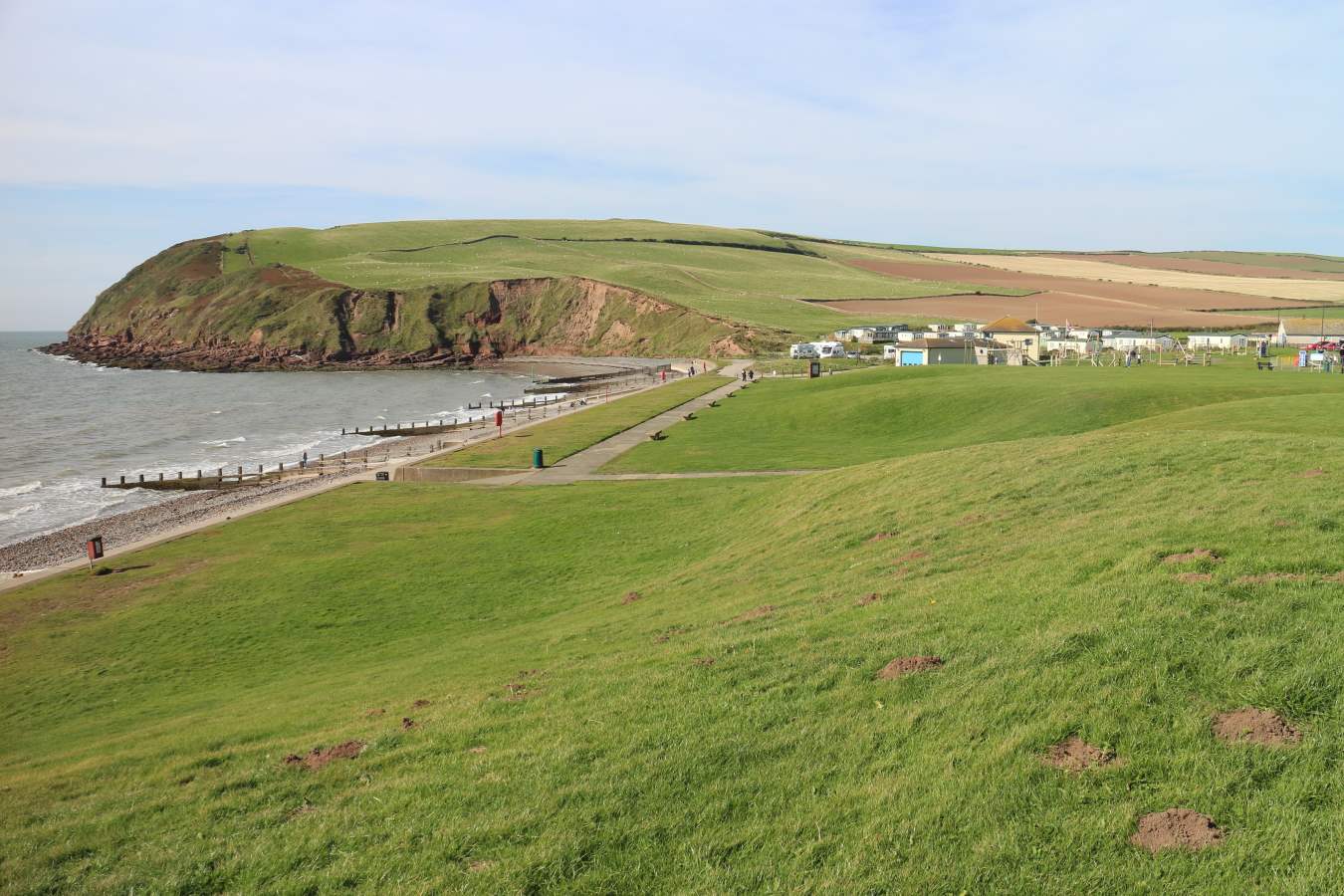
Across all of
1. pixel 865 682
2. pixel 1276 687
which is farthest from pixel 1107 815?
pixel 865 682

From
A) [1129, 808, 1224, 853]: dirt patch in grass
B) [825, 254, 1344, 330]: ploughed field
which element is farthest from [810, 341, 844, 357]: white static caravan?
[1129, 808, 1224, 853]: dirt patch in grass

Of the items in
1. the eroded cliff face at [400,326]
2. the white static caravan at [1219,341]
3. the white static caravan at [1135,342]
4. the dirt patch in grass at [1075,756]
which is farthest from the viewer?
the eroded cliff face at [400,326]

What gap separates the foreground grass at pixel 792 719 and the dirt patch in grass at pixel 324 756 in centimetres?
24

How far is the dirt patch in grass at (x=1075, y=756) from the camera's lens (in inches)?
336

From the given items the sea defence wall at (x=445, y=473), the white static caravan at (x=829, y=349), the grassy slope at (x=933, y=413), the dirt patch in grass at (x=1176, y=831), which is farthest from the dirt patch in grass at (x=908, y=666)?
the white static caravan at (x=829, y=349)

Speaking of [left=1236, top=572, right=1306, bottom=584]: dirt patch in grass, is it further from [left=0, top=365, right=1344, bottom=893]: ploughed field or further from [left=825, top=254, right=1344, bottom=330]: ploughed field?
[left=825, top=254, right=1344, bottom=330]: ploughed field

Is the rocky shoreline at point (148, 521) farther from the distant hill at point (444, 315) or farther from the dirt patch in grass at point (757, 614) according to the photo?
the distant hill at point (444, 315)

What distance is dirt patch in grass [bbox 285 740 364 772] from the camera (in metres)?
11.5

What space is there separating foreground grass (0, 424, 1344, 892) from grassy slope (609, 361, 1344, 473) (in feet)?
63.1

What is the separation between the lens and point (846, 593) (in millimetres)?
15914

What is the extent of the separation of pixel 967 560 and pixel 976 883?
9.65m

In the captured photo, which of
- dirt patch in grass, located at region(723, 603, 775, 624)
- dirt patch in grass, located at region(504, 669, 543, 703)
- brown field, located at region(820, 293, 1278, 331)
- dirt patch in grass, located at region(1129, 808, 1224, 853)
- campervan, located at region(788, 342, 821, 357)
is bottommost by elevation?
dirt patch in grass, located at region(504, 669, 543, 703)

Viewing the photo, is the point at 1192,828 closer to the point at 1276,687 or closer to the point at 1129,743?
the point at 1129,743

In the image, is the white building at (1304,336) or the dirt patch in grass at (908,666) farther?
the white building at (1304,336)
